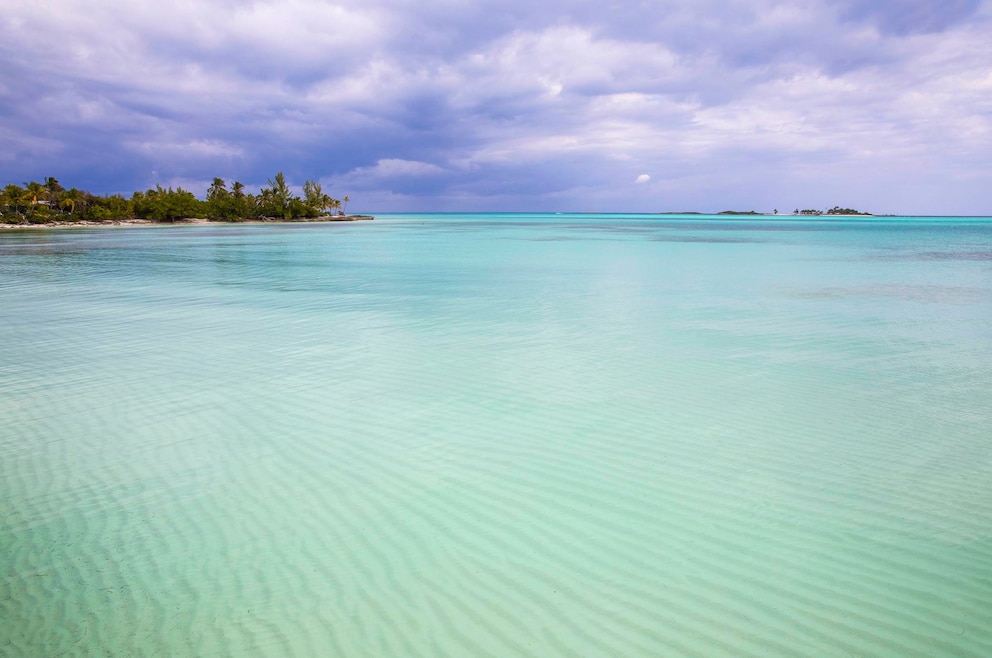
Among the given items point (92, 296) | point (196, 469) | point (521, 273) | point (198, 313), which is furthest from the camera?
point (521, 273)

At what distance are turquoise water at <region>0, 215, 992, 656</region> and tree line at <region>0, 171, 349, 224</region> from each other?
95123 mm

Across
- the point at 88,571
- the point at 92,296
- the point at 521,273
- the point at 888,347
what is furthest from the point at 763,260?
the point at 88,571

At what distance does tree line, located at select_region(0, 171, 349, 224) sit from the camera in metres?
84.1

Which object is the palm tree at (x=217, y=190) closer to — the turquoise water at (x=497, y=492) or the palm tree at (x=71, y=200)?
the palm tree at (x=71, y=200)

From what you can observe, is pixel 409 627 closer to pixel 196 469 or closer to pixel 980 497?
pixel 196 469

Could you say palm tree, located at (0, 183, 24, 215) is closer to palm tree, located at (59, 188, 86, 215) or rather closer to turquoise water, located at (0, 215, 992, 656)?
palm tree, located at (59, 188, 86, 215)

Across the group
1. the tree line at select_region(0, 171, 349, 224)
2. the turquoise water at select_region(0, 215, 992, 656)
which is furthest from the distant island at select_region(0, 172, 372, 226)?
the turquoise water at select_region(0, 215, 992, 656)

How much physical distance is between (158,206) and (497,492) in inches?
4477

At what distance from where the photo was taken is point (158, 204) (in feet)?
327

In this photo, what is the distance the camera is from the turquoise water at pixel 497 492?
133 inches

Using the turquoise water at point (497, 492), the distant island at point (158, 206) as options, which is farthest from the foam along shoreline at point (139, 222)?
the turquoise water at point (497, 492)

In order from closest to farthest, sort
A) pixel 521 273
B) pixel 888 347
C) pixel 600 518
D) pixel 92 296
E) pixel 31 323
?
1. pixel 600 518
2. pixel 888 347
3. pixel 31 323
4. pixel 92 296
5. pixel 521 273

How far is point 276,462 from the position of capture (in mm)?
5551

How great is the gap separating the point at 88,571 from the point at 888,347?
11.4 metres
